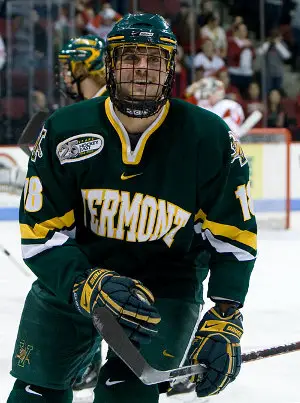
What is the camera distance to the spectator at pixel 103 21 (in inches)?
323

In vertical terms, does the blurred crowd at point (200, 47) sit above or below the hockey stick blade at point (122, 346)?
below

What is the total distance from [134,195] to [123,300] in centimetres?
22

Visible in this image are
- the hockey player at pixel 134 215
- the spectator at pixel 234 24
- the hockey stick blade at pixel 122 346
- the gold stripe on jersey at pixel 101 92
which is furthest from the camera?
the spectator at pixel 234 24

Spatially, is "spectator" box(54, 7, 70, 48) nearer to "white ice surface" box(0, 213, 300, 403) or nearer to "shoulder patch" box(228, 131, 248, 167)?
"white ice surface" box(0, 213, 300, 403)

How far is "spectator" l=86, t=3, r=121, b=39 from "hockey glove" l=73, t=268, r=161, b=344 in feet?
22.3

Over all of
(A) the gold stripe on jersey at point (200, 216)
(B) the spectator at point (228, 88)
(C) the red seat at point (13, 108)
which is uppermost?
(A) the gold stripe on jersey at point (200, 216)

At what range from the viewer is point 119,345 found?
153cm

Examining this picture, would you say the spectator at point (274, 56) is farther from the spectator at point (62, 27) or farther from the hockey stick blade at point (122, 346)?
the hockey stick blade at point (122, 346)

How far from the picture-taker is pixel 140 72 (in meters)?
1.63

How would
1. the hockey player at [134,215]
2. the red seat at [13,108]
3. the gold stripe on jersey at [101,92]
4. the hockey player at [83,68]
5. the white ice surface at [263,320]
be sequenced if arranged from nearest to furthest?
the hockey player at [134,215], the white ice surface at [263,320], the gold stripe on jersey at [101,92], the hockey player at [83,68], the red seat at [13,108]

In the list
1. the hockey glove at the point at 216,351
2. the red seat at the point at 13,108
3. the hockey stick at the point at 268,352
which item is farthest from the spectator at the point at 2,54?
the hockey glove at the point at 216,351

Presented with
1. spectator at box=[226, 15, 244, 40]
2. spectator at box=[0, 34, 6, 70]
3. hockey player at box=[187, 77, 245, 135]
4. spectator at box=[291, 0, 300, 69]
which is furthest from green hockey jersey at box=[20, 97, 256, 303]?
spectator at box=[291, 0, 300, 69]

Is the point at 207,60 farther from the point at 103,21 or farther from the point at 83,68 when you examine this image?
the point at 83,68

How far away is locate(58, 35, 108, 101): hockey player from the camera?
3004mm
